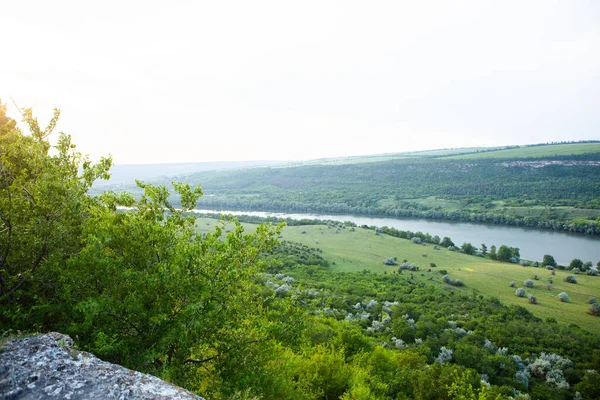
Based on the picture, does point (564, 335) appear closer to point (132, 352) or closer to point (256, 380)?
point (256, 380)

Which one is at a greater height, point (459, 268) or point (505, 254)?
point (459, 268)

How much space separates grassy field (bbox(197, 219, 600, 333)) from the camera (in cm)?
4169

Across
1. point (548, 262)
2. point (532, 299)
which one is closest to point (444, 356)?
point (532, 299)

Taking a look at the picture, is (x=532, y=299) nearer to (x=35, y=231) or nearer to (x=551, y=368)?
(x=551, y=368)

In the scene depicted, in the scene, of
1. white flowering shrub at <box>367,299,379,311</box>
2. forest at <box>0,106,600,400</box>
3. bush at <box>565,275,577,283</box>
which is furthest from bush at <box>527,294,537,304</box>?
forest at <box>0,106,600,400</box>

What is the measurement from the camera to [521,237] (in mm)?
85500

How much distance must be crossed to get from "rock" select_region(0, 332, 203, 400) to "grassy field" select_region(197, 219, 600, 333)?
44714mm

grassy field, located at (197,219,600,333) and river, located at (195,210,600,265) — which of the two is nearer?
grassy field, located at (197,219,600,333)

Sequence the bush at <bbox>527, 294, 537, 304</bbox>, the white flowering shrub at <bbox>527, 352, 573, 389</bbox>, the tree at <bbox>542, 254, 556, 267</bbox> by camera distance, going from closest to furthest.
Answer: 1. the white flowering shrub at <bbox>527, 352, 573, 389</bbox>
2. the bush at <bbox>527, 294, 537, 304</bbox>
3. the tree at <bbox>542, 254, 556, 267</bbox>

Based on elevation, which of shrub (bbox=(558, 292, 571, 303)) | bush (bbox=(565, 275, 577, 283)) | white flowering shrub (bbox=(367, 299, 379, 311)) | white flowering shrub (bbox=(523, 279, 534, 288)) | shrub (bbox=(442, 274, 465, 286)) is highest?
white flowering shrub (bbox=(367, 299, 379, 311))

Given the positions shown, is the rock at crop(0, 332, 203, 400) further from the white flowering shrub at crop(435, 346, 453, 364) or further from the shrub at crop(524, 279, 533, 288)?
the shrub at crop(524, 279, 533, 288)

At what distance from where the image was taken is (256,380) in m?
9.23

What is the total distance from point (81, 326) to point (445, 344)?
26130mm

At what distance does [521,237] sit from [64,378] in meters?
99.9
